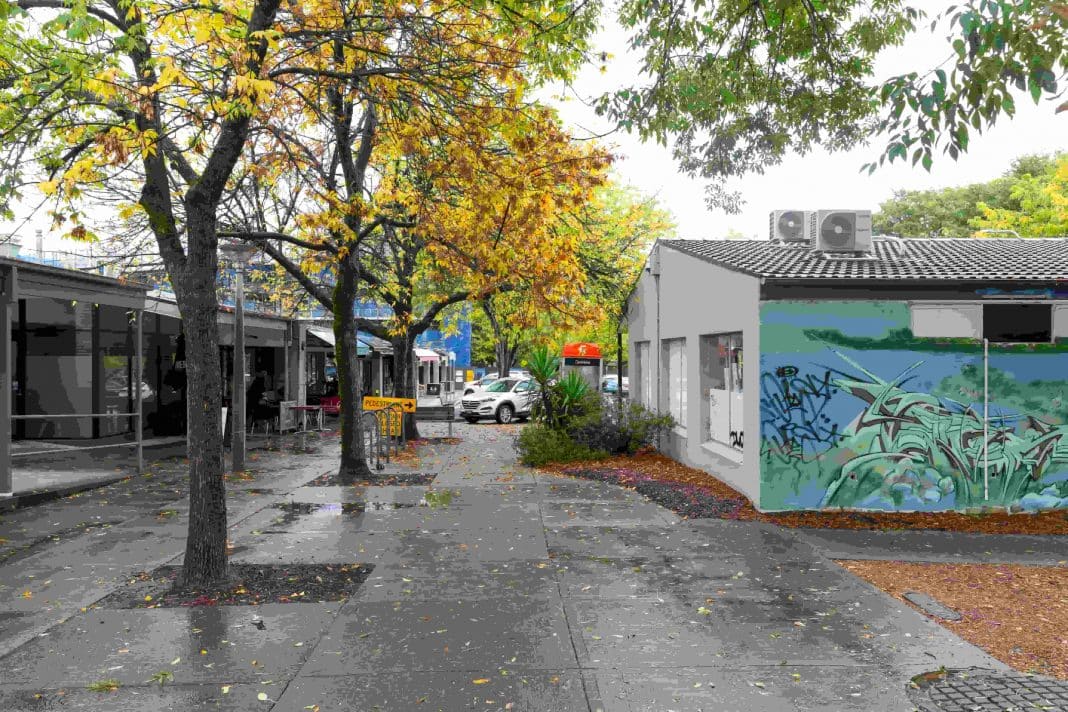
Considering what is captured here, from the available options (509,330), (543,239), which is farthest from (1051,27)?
(509,330)

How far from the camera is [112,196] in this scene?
49.1ft

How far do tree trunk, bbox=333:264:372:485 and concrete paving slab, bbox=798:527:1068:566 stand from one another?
23.8ft

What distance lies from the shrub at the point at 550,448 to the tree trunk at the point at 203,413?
8.44 meters

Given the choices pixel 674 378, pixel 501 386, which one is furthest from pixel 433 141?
pixel 501 386

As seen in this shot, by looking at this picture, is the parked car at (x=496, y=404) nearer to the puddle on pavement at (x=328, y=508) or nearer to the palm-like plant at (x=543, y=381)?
the palm-like plant at (x=543, y=381)

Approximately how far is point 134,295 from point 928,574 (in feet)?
39.1

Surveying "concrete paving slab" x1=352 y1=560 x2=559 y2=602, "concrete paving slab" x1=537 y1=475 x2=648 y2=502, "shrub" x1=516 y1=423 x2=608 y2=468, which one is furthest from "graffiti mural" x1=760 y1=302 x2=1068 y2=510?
"shrub" x1=516 y1=423 x2=608 y2=468

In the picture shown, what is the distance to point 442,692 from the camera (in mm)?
4504

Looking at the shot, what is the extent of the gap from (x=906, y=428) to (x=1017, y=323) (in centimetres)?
186

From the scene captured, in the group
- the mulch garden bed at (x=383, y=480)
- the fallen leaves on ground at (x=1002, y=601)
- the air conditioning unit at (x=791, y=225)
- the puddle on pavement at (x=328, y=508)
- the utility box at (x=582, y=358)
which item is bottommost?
the fallen leaves on ground at (x=1002, y=601)

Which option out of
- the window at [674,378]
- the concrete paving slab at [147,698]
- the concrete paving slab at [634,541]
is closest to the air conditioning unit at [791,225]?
the window at [674,378]

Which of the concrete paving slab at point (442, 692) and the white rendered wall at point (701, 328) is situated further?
the white rendered wall at point (701, 328)

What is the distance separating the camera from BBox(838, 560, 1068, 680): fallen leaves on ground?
5.21m

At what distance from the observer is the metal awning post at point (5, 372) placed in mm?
10172
